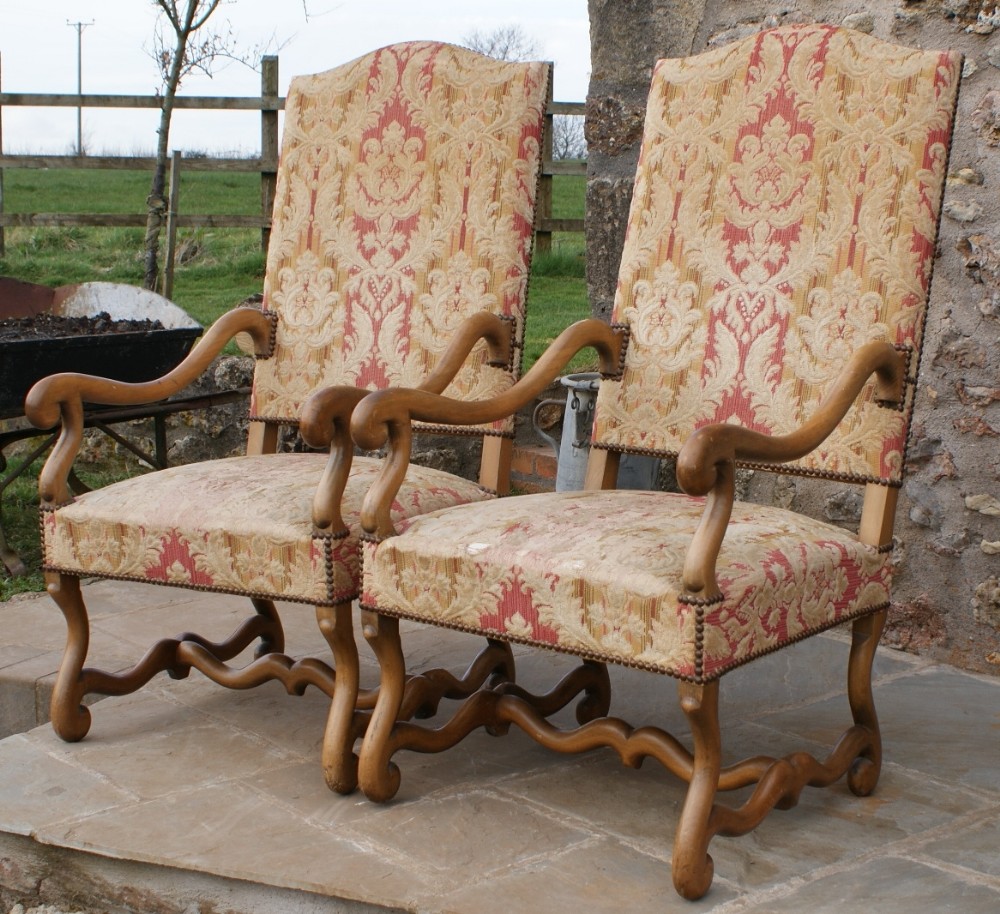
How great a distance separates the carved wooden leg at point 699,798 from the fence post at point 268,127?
19.4 feet

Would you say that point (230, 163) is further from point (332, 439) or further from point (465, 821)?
point (465, 821)

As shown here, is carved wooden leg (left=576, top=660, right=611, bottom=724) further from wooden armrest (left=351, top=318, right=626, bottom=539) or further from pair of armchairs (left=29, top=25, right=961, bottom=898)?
wooden armrest (left=351, top=318, right=626, bottom=539)

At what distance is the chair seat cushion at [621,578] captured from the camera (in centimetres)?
182

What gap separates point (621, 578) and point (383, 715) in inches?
21.4

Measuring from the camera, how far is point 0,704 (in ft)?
9.52

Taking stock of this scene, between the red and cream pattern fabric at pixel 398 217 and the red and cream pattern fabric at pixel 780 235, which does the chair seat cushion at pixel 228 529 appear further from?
the red and cream pattern fabric at pixel 780 235

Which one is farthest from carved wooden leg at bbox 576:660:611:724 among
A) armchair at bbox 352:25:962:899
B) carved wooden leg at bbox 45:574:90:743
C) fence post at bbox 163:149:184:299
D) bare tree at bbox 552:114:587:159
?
bare tree at bbox 552:114:587:159

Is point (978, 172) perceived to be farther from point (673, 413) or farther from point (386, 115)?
point (386, 115)

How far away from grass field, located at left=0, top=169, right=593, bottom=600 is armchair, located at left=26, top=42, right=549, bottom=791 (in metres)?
1.37

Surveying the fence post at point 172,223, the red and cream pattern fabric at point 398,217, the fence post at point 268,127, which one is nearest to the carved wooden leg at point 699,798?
the red and cream pattern fabric at point 398,217

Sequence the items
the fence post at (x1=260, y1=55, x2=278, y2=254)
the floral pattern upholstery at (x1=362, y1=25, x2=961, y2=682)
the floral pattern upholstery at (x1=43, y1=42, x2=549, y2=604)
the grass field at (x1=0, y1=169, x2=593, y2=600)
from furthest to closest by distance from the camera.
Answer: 1. the fence post at (x1=260, y1=55, x2=278, y2=254)
2. the grass field at (x1=0, y1=169, x2=593, y2=600)
3. the floral pattern upholstery at (x1=43, y1=42, x2=549, y2=604)
4. the floral pattern upholstery at (x1=362, y1=25, x2=961, y2=682)

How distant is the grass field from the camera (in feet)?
16.4

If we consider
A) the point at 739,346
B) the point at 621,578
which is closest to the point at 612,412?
the point at 739,346

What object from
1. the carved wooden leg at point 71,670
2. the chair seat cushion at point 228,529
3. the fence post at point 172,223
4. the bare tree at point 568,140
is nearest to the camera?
the chair seat cushion at point 228,529
